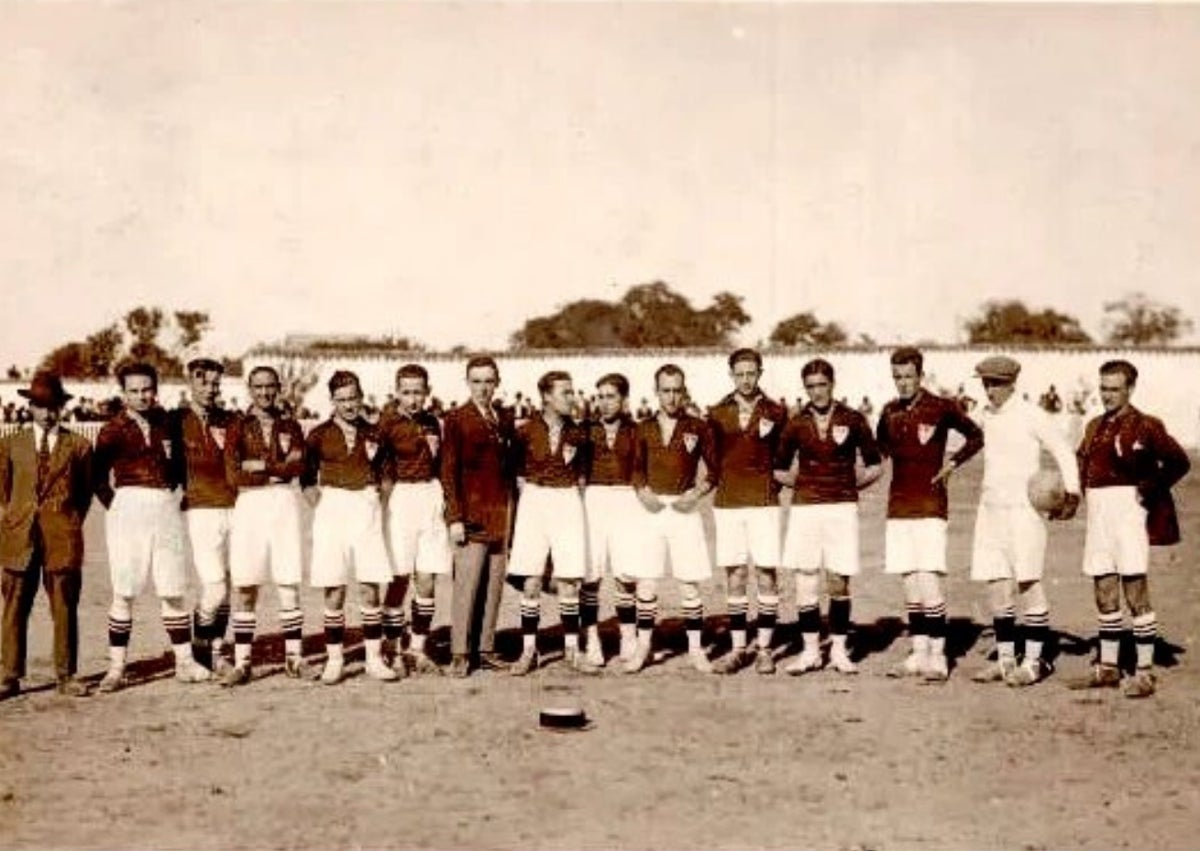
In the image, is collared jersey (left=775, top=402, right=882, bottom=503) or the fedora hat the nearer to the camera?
the fedora hat

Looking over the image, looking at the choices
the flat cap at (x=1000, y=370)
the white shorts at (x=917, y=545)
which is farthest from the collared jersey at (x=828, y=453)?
the flat cap at (x=1000, y=370)

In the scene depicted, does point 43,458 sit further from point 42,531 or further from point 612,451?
point 612,451

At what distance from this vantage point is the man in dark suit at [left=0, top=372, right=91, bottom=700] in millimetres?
7637

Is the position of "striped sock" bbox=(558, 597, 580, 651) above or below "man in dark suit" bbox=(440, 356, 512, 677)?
below

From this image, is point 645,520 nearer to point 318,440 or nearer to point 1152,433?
point 318,440

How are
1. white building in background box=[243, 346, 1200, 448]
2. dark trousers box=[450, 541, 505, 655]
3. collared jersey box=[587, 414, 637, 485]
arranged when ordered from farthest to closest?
1. white building in background box=[243, 346, 1200, 448]
2. collared jersey box=[587, 414, 637, 485]
3. dark trousers box=[450, 541, 505, 655]

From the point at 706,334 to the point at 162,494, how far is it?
214 ft

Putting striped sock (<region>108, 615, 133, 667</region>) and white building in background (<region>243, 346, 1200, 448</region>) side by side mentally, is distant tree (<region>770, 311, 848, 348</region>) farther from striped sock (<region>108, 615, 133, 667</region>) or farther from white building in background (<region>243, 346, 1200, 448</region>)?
striped sock (<region>108, 615, 133, 667</region>)

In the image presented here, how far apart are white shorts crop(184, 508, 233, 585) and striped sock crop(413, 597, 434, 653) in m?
1.24

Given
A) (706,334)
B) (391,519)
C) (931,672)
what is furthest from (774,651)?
(706,334)

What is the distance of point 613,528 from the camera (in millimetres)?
8414

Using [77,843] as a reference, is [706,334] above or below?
above

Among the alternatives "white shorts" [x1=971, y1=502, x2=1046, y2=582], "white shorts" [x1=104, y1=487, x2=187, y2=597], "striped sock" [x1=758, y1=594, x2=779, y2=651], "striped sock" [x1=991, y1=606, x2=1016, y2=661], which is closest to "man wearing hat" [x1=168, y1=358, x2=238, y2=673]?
"white shorts" [x1=104, y1=487, x2=187, y2=597]

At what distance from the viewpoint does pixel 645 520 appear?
8.32m
